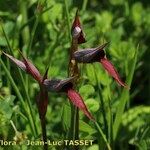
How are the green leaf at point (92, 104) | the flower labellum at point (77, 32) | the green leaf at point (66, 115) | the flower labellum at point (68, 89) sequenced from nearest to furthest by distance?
the flower labellum at point (68, 89) → the flower labellum at point (77, 32) → the green leaf at point (66, 115) → the green leaf at point (92, 104)

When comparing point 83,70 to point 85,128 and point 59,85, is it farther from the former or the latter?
point 59,85

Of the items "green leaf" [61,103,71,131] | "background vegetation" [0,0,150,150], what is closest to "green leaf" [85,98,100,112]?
"background vegetation" [0,0,150,150]

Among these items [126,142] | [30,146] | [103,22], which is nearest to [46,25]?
[103,22]

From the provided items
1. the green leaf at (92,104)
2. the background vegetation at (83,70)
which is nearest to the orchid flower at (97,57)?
the background vegetation at (83,70)

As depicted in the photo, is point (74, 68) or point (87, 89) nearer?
point (74, 68)

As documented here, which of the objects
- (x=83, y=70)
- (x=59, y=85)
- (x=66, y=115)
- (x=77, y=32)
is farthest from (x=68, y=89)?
(x=83, y=70)

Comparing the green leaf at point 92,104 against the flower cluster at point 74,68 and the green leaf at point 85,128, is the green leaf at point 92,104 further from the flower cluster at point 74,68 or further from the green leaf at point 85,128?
the flower cluster at point 74,68

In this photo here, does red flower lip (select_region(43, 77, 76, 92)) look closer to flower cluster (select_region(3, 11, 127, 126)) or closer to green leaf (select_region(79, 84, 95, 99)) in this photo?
flower cluster (select_region(3, 11, 127, 126))
